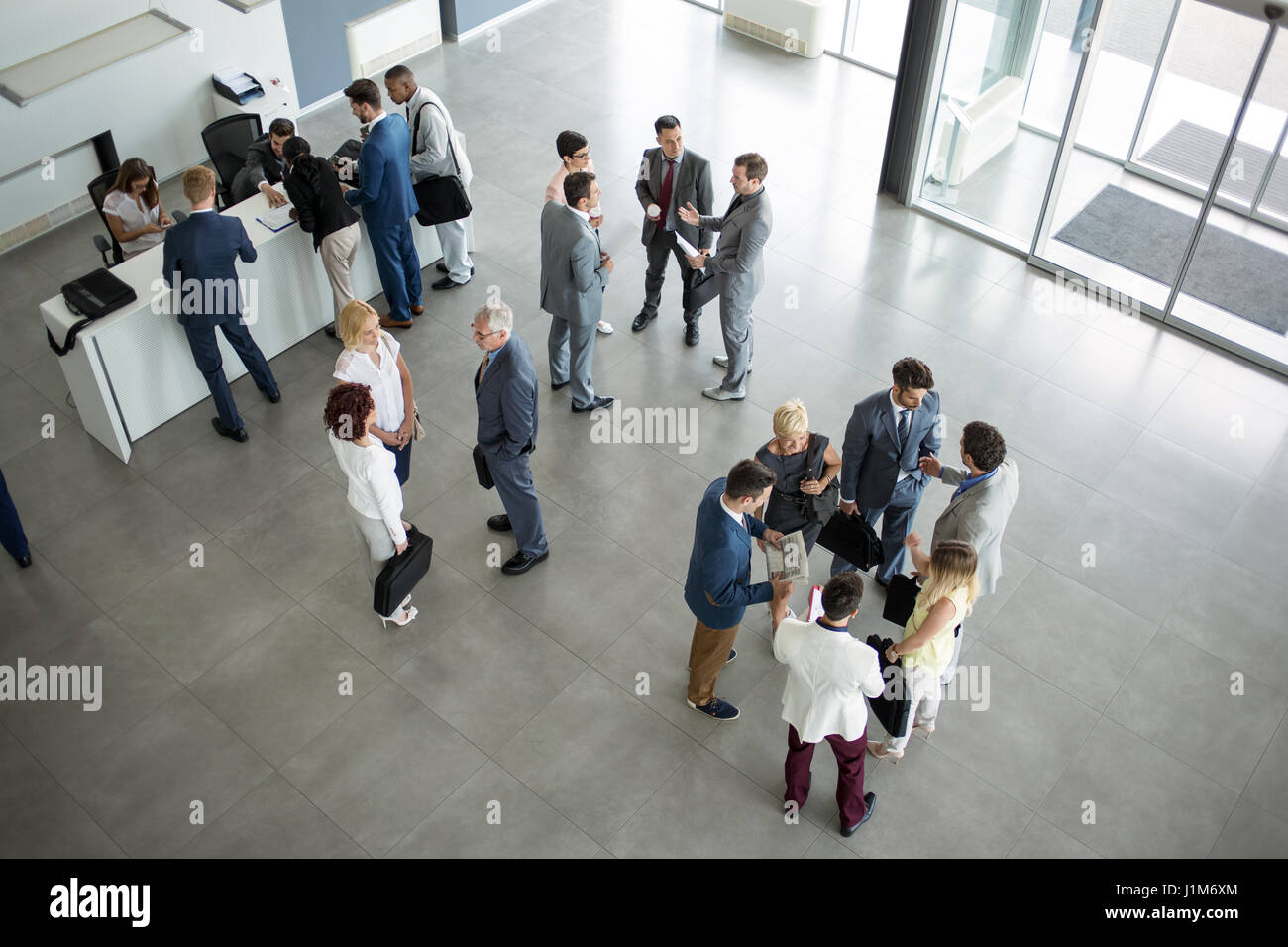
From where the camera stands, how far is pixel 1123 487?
6.95 metres

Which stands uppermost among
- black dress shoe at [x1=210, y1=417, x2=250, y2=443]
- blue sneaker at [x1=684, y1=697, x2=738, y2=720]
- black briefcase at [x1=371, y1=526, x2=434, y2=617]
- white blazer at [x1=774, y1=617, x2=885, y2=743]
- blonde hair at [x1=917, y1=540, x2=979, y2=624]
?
blonde hair at [x1=917, y1=540, x2=979, y2=624]

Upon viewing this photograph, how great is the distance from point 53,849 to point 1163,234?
8.02m

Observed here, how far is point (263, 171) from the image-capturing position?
7.46 metres

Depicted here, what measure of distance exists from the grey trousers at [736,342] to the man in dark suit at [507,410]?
1.66 meters

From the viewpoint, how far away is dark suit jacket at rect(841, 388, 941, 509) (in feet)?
17.8

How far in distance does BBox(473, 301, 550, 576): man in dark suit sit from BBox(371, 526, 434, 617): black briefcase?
0.52 m

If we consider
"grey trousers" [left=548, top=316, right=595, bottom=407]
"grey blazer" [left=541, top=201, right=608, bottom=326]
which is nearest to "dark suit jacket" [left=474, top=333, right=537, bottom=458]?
"grey blazer" [left=541, top=201, right=608, bottom=326]

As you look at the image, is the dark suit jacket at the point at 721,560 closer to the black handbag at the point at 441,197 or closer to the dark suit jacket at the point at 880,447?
the dark suit jacket at the point at 880,447

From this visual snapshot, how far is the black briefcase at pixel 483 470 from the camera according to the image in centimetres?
584

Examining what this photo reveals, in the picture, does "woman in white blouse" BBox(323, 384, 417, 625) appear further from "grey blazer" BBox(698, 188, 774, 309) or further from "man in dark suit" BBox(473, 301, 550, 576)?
"grey blazer" BBox(698, 188, 774, 309)

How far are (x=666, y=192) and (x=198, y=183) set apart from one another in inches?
109
